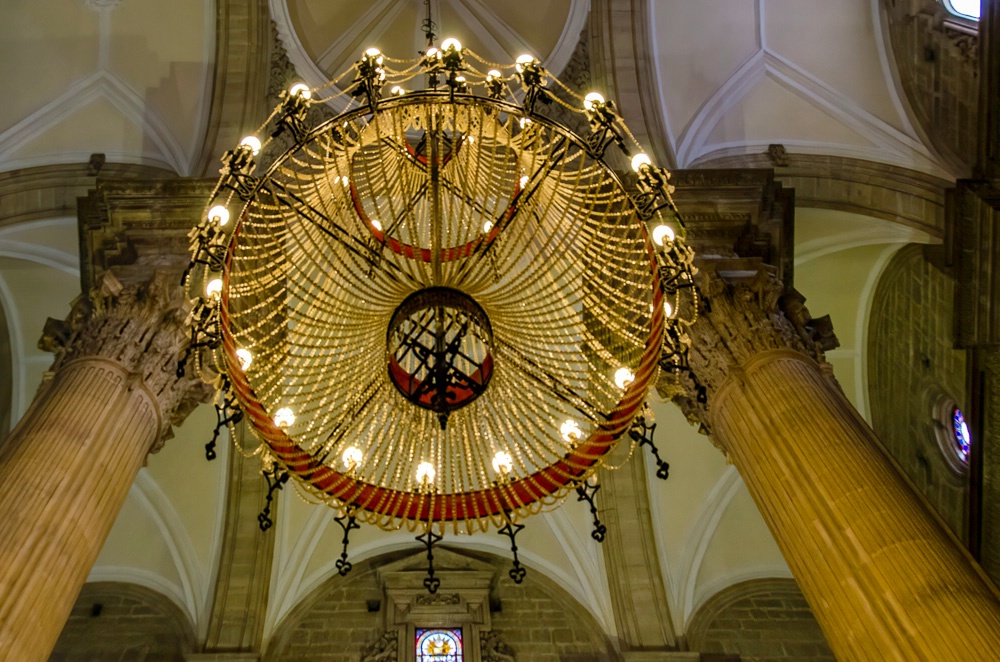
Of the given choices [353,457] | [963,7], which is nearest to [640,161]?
[353,457]

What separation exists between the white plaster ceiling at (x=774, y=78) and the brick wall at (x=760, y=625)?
202 inches

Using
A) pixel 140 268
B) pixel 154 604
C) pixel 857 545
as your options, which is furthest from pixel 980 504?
pixel 154 604

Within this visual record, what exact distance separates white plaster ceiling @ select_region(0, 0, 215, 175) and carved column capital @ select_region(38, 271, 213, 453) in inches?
104

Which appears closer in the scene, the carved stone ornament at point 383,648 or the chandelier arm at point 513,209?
the chandelier arm at point 513,209

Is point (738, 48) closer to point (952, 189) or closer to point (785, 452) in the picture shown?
point (952, 189)

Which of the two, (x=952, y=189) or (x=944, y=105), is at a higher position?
(x=944, y=105)

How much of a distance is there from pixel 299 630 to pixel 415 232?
6883mm

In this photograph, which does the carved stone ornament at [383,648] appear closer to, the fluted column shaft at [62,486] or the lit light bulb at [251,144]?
the fluted column shaft at [62,486]

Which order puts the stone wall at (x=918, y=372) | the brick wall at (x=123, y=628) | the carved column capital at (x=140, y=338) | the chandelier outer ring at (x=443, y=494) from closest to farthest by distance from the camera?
the chandelier outer ring at (x=443, y=494)
the carved column capital at (x=140, y=338)
the stone wall at (x=918, y=372)
the brick wall at (x=123, y=628)

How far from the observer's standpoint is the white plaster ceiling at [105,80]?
8438 millimetres

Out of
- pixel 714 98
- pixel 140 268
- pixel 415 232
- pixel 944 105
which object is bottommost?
pixel 415 232

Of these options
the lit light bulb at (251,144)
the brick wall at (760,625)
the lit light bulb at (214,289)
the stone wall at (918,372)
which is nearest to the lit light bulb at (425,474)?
the lit light bulb at (214,289)

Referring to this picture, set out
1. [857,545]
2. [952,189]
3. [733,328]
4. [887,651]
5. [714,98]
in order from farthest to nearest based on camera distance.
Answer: [714,98] < [952,189] < [733,328] < [857,545] < [887,651]

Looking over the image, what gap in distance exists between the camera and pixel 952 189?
7617 millimetres
